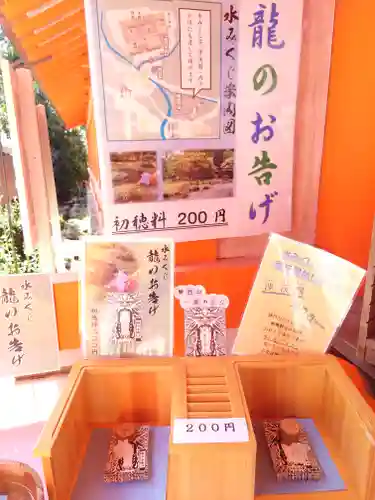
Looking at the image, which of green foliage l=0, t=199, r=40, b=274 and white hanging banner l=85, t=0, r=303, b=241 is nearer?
white hanging banner l=85, t=0, r=303, b=241

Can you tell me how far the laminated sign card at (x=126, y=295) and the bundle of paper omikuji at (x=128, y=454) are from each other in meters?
0.18

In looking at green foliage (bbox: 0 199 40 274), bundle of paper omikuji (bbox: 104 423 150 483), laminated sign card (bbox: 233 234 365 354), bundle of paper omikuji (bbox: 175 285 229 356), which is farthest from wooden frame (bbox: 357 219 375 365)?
green foliage (bbox: 0 199 40 274)

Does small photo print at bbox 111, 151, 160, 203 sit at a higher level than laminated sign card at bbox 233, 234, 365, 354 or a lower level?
higher

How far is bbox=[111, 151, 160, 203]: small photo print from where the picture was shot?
3.88 ft

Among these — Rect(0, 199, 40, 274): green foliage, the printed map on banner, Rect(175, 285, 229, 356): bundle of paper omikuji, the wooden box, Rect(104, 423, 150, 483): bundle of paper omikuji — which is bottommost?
Rect(104, 423, 150, 483): bundle of paper omikuji

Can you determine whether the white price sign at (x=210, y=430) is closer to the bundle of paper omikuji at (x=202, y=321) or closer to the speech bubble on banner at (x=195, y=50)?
the bundle of paper omikuji at (x=202, y=321)

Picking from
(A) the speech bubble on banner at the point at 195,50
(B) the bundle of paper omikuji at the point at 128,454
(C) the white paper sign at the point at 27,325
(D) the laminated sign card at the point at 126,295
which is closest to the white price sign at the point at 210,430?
(B) the bundle of paper omikuji at the point at 128,454

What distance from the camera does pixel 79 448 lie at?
3.13ft

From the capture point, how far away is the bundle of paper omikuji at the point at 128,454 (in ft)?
2.91

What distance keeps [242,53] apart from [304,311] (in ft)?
2.33

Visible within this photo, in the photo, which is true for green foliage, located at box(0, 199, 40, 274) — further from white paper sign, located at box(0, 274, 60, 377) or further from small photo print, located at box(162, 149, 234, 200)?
small photo print, located at box(162, 149, 234, 200)

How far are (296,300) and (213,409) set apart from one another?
36 centimetres

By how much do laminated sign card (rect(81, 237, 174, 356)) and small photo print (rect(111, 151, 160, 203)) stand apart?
198 mm

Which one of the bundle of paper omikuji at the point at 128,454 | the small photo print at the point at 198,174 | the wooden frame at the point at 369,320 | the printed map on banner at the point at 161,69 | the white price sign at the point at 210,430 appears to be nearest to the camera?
the white price sign at the point at 210,430
